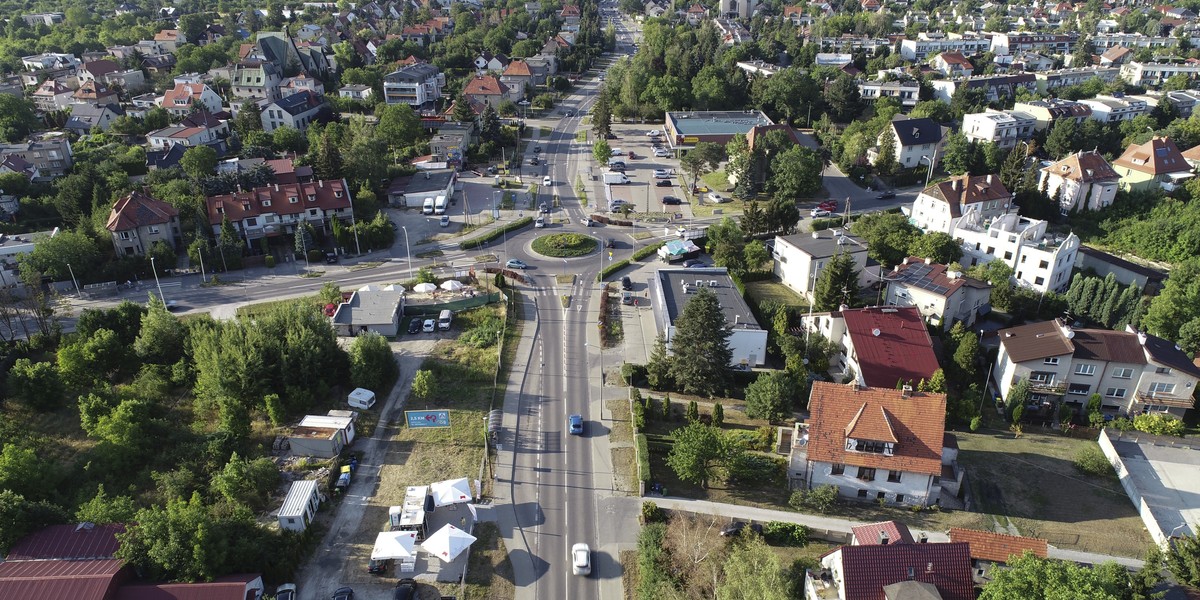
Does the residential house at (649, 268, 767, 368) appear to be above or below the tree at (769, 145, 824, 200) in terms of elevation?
below

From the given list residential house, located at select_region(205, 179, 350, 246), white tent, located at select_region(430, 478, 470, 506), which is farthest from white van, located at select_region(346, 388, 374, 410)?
residential house, located at select_region(205, 179, 350, 246)

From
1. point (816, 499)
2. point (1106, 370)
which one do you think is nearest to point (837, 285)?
point (1106, 370)

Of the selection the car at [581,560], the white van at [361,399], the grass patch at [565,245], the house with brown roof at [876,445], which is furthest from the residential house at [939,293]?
the white van at [361,399]

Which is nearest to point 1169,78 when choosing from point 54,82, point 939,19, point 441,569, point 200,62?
point 939,19

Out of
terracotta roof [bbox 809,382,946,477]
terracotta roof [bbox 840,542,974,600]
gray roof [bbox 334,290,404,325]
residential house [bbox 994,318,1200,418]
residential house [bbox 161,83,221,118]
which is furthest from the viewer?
residential house [bbox 161,83,221,118]

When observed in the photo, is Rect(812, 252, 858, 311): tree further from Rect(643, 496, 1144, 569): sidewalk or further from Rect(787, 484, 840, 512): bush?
Rect(643, 496, 1144, 569): sidewalk
